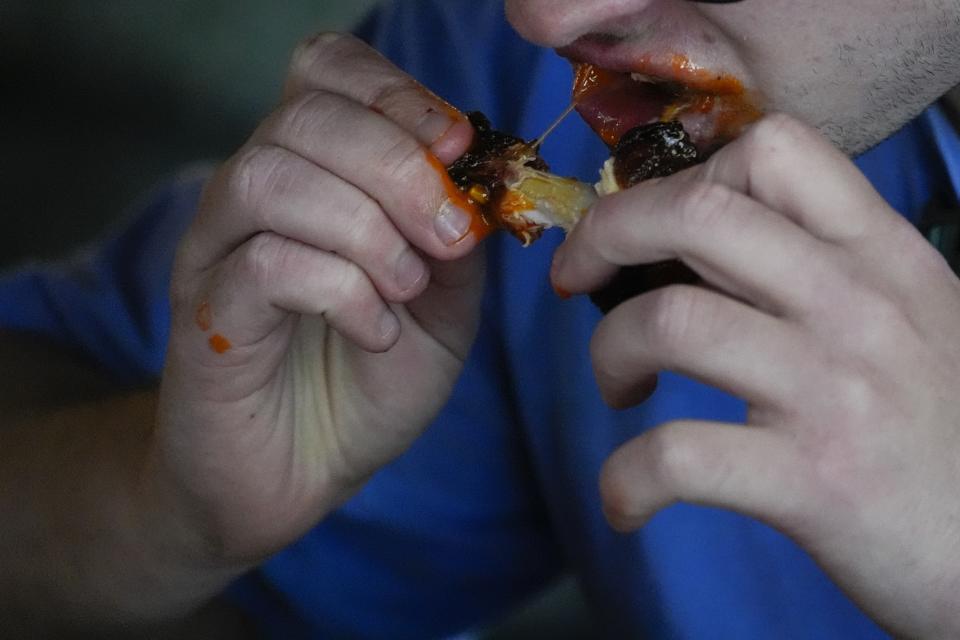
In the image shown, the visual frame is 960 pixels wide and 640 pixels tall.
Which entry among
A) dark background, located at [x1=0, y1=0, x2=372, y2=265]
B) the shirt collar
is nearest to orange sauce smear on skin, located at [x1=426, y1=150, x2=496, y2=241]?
the shirt collar

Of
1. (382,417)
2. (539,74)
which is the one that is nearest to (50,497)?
(382,417)

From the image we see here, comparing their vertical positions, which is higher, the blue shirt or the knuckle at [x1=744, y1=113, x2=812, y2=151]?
the knuckle at [x1=744, y1=113, x2=812, y2=151]

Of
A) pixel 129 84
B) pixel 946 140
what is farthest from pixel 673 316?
pixel 129 84

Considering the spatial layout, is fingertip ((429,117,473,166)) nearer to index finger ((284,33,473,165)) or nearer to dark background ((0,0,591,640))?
index finger ((284,33,473,165))

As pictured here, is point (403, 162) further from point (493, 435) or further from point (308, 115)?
point (493, 435)

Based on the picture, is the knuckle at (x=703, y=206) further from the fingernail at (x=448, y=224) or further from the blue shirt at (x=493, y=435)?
the blue shirt at (x=493, y=435)
